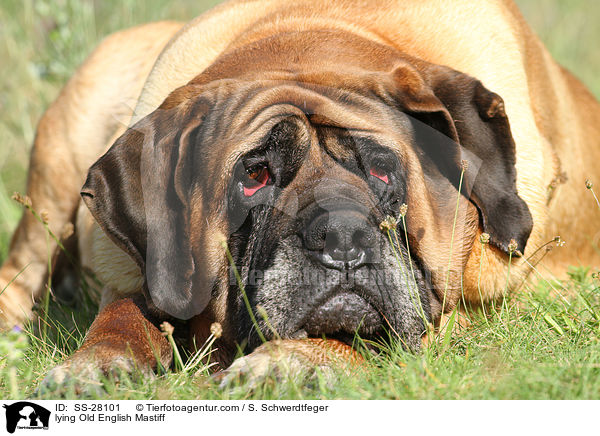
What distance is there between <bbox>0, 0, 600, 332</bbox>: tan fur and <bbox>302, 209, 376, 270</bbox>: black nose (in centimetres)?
37

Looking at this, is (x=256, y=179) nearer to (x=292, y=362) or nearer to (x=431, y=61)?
(x=292, y=362)

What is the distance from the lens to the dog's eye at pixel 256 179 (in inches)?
108

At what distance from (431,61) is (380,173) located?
2.52 ft

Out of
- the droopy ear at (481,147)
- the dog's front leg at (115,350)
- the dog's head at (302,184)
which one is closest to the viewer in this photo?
the dog's front leg at (115,350)

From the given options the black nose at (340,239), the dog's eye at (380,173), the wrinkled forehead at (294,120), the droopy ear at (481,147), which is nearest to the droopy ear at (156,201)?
the wrinkled forehead at (294,120)

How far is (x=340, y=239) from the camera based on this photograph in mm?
2438

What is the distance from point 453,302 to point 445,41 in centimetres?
116

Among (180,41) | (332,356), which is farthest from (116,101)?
(332,356)

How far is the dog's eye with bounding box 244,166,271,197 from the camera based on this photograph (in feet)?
9.02

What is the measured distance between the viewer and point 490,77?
3254 millimetres

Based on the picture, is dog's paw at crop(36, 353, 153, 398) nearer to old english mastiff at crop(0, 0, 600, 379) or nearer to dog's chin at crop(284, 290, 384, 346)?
old english mastiff at crop(0, 0, 600, 379)
